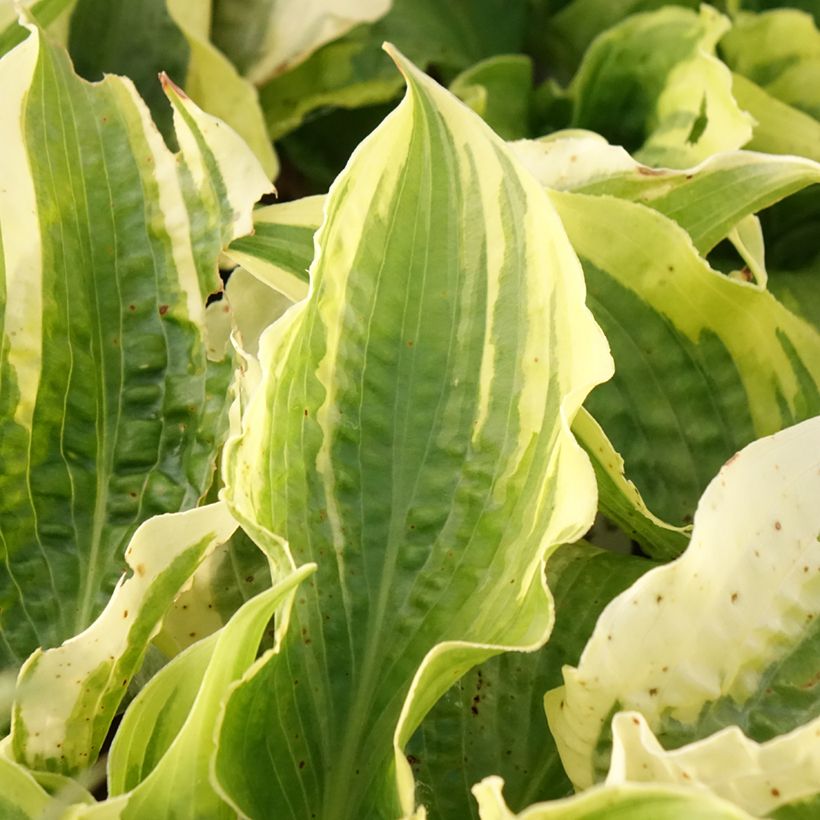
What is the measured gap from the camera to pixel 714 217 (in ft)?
1.66

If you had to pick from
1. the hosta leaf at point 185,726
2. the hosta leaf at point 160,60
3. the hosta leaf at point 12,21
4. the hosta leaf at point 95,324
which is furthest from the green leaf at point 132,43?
the hosta leaf at point 185,726

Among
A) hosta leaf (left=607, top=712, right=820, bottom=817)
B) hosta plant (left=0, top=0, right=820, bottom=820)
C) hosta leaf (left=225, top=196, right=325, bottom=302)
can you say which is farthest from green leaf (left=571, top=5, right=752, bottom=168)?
hosta leaf (left=607, top=712, right=820, bottom=817)

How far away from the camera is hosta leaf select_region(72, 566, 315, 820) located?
332 mm

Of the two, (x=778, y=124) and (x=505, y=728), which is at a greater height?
(x=778, y=124)

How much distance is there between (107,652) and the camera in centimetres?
38

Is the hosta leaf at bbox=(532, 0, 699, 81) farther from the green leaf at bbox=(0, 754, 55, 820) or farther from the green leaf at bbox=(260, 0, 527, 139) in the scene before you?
the green leaf at bbox=(0, 754, 55, 820)

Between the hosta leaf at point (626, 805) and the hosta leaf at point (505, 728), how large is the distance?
6.5 inches

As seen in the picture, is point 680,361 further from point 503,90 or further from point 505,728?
point 503,90

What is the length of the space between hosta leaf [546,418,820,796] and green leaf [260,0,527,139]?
0.46 m

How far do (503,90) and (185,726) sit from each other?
0.52 metres

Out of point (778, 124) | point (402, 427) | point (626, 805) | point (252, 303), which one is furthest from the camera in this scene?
point (778, 124)

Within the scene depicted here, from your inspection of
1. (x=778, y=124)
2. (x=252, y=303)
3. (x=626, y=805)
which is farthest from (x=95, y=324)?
(x=778, y=124)

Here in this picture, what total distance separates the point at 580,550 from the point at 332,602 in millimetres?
141

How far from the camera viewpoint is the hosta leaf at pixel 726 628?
1.19ft
